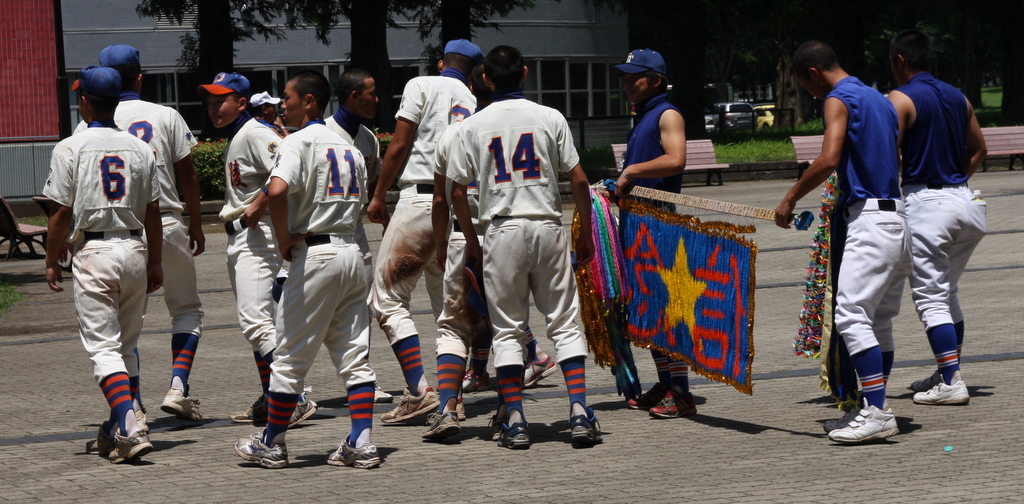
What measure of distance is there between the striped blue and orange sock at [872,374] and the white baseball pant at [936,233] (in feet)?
3.26

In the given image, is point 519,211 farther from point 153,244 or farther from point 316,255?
point 153,244

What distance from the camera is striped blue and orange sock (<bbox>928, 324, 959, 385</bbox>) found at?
6707 millimetres

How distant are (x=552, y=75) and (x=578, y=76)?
3.89 feet

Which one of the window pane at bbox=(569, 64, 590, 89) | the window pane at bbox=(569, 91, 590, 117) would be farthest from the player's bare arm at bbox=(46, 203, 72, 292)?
the window pane at bbox=(569, 64, 590, 89)

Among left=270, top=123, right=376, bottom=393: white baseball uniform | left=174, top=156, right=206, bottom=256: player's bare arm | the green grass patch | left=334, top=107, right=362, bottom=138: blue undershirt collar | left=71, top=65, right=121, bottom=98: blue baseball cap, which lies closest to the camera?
left=270, top=123, right=376, bottom=393: white baseball uniform

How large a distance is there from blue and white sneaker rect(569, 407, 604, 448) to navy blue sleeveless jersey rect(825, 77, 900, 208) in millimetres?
1687

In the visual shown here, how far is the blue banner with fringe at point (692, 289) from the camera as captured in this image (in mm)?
6180

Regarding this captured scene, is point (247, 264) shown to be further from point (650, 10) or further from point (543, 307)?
point (650, 10)

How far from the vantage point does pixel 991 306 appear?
392 inches

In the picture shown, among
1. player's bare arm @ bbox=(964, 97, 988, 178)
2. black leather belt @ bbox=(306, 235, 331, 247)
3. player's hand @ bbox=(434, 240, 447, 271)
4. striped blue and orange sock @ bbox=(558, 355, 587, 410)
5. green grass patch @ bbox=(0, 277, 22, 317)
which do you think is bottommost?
green grass patch @ bbox=(0, 277, 22, 317)

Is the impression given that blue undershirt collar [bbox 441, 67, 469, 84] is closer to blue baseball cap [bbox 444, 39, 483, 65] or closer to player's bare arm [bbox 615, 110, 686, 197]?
blue baseball cap [bbox 444, 39, 483, 65]

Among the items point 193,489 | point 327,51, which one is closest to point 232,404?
point 193,489

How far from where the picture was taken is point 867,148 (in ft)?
19.5

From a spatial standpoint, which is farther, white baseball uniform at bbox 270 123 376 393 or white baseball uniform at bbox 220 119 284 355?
white baseball uniform at bbox 220 119 284 355
